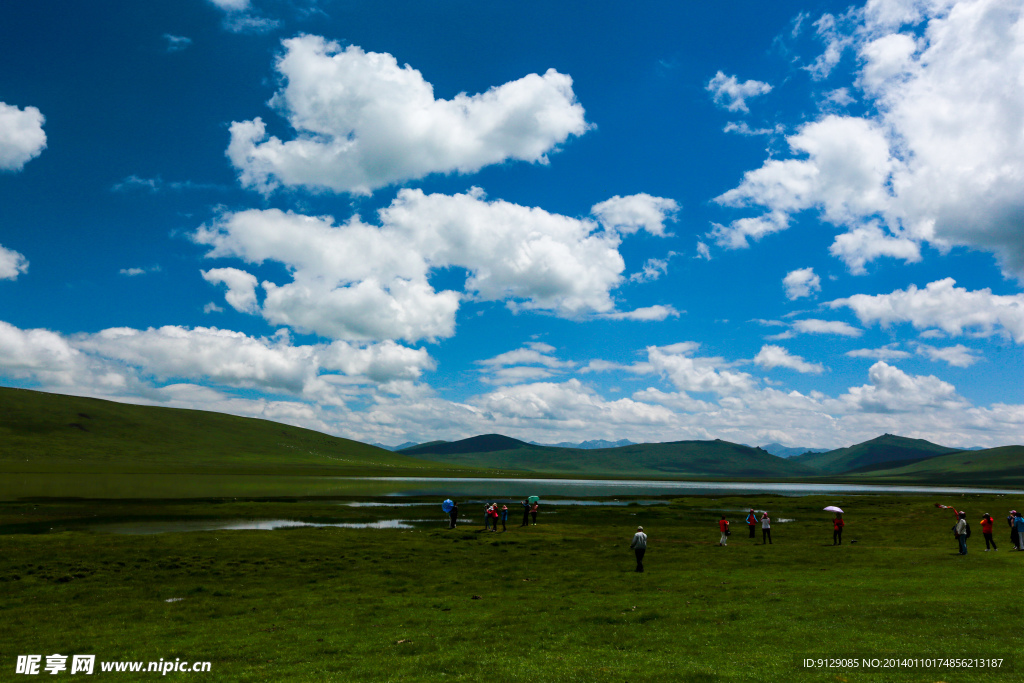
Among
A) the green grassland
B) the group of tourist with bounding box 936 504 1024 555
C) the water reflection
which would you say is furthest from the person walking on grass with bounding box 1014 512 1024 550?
the water reflection

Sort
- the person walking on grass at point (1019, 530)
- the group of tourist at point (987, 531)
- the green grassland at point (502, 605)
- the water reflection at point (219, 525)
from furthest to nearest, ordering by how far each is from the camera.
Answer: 1. the water reflection at point (219, 525)
2. the person walking on grass at point (1019, 530)
3. the group of tourist at point (987, 531)
4. the green grassland at point (502, 605)

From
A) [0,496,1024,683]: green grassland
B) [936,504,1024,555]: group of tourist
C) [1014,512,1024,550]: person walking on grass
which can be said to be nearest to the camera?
[0,496,1024,683]: green grassland

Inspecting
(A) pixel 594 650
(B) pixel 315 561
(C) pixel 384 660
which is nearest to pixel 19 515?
(B) pixel 315 561

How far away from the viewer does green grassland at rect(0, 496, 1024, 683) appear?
17766mm

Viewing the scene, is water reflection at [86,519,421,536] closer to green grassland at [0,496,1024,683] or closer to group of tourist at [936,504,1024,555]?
green grassland at [0,496,1024,683]

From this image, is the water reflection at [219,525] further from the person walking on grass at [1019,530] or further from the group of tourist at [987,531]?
the person walking on grass at [1019,530]

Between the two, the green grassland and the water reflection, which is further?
the water reflection

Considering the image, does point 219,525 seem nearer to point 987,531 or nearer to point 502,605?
point 502,605

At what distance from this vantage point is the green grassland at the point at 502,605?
17766mm

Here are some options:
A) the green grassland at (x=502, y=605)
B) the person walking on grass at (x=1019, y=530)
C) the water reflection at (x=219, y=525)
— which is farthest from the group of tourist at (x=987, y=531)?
the water reflection at (x=219, y=525)

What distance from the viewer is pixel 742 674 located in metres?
15.9

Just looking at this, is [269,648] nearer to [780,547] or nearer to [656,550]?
[656,550]

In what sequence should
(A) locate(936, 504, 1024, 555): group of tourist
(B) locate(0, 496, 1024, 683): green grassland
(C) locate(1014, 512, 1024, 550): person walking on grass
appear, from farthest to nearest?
(C) locate(1014, 512, 1024, 550): person walking on grass, (A) locate(936, 504, 1024, 555): group of tourist, (B) locate(0, 496, 1024, 683): green grassland

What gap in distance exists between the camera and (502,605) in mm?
27219
